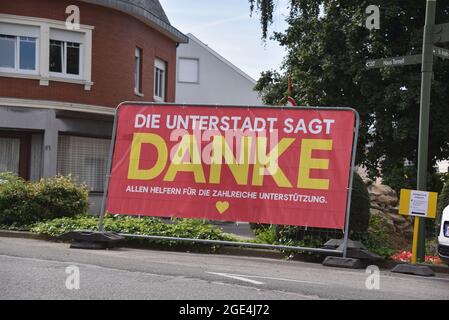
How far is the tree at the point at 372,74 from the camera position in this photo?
18.9 m

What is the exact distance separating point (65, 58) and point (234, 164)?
10.9 meters

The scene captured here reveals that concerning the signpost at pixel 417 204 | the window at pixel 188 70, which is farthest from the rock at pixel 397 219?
the window at pixel 188 70

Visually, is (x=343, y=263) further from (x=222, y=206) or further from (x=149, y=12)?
(x=149, y=12)

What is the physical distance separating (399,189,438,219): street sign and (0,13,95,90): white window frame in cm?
1241

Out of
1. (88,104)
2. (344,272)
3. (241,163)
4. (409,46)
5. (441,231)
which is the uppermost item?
(409,46)

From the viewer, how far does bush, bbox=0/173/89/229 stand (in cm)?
1339

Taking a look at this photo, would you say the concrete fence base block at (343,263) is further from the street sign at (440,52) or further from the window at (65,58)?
the window at (65,58)

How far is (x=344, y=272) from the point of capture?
9.32m

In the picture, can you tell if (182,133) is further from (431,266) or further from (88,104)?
(88,104)

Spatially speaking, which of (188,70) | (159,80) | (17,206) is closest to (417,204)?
(17,206)

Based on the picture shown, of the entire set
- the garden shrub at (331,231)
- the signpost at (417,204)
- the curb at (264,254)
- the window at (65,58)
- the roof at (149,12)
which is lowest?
the curb at (264,254)

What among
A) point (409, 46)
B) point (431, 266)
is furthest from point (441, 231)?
point (409, 46)

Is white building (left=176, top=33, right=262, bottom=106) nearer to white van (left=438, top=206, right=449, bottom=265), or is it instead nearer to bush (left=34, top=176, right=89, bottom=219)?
bush (left=34, top=176, right=89, bottom=219)
